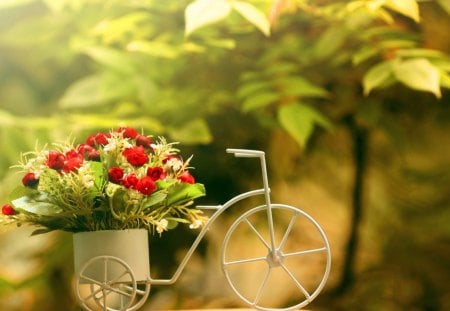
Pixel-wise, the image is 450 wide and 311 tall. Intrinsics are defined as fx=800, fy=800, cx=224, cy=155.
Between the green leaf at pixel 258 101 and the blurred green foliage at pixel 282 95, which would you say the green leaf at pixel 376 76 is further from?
the green leaf at pixel 258 101

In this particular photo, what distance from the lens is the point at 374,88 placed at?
2.46 m

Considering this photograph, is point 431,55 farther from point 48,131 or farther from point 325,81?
point 48,131

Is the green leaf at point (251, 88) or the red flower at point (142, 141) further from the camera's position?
the green leaf at point (251, 88)

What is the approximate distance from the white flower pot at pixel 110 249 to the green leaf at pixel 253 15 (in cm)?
98

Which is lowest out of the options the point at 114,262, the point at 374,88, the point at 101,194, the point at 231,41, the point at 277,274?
the point at 277,274

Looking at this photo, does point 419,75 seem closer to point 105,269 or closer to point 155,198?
point 155,198

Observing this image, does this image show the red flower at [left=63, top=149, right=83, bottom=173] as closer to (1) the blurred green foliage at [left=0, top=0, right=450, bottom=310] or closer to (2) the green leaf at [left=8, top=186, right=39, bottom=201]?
(2) the green leaf at [left=8, top=186, right=39, bottom=201]

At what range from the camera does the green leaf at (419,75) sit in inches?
96.2

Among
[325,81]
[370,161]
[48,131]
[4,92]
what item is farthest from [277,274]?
[4,92]

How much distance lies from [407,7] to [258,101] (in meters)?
0.55

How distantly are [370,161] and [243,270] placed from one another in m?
0.51

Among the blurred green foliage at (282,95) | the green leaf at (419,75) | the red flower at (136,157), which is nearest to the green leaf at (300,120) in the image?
the blurred green foliage at (282,95)

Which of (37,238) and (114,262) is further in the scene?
(37,238)

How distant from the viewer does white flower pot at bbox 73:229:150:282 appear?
→ 1.62m
